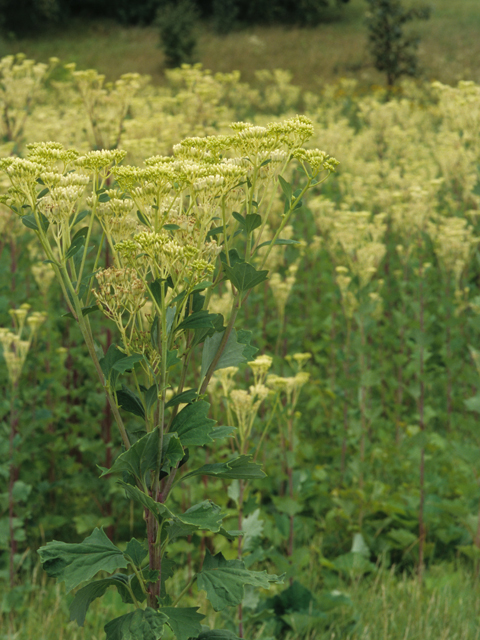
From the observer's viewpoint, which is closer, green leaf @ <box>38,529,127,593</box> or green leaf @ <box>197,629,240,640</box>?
green leaf @ <box>38,529,127,593</box>

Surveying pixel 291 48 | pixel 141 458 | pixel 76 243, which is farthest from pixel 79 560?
pixel 291 48

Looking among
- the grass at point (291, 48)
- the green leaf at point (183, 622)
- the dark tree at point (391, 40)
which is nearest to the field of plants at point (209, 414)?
the green leaf at point (183, 622)

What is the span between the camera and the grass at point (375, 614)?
2627 mm

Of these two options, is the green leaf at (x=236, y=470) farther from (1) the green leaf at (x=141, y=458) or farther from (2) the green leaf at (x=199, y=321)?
(2) the green leaf at (x=199, y=321)

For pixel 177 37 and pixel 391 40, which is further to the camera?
pixel 177 37

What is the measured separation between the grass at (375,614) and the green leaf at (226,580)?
1.50 metres

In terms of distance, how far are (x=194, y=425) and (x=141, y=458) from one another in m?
0.14

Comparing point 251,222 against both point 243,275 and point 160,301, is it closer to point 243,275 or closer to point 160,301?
point 243,275

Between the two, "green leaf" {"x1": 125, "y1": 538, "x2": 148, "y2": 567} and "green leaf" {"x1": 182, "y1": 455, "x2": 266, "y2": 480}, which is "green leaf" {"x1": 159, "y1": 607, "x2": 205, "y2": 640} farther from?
"green leaf" {"x1": 182, "y1": 455, "x2": 266, "y2": 480}

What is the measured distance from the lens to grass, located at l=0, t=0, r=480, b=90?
25141 mm

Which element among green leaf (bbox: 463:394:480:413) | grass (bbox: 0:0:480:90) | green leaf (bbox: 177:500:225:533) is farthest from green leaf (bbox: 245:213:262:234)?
grass (bbox: 0:0:480:90)

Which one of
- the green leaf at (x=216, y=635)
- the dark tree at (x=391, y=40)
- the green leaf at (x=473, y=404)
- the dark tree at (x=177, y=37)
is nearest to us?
the green leaf at (x=216, y=635)

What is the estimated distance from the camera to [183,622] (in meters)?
1.33

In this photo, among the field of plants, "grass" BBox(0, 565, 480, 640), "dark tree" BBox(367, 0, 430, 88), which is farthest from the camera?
"dark tree" BBox(367, 0, 430, 88)
